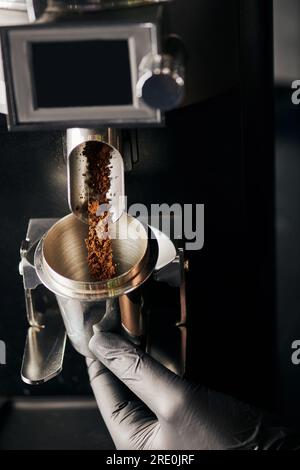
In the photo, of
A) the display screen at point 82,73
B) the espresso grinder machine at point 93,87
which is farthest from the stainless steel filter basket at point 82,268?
the display screen at point 82,73

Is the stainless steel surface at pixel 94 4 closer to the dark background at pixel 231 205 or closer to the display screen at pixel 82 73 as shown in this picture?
the display screen at pixel 82 73

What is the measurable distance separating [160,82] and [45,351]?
0.43 meters

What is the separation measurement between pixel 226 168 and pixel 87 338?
0.27 meters

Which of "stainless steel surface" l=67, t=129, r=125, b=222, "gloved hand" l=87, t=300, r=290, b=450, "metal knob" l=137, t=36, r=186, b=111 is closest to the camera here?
"metal knob" l=137, t=36, r=186, b=111

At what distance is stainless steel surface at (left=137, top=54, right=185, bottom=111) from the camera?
1.85 feet

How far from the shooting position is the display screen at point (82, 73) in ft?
1.87

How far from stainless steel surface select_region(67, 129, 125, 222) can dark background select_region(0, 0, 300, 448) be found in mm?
123

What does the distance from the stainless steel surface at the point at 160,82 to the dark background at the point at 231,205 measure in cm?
25

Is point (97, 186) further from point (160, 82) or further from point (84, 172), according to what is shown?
point (160, 82)

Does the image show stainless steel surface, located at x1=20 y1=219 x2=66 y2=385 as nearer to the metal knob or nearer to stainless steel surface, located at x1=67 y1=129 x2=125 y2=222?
stainless steel surface, located at x1=67 y1=129 x2=125 y2=222

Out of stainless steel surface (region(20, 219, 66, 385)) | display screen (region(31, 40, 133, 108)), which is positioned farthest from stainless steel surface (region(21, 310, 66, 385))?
display screen (region(31, 40, 133, 108))

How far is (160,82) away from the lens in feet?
1.86

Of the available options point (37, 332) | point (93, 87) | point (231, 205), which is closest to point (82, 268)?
point (37, 332)

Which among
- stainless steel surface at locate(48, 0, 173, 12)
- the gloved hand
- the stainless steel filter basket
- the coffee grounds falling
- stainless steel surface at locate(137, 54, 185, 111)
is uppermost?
stainless steel surface at locate(48, 0, 173, 12)
